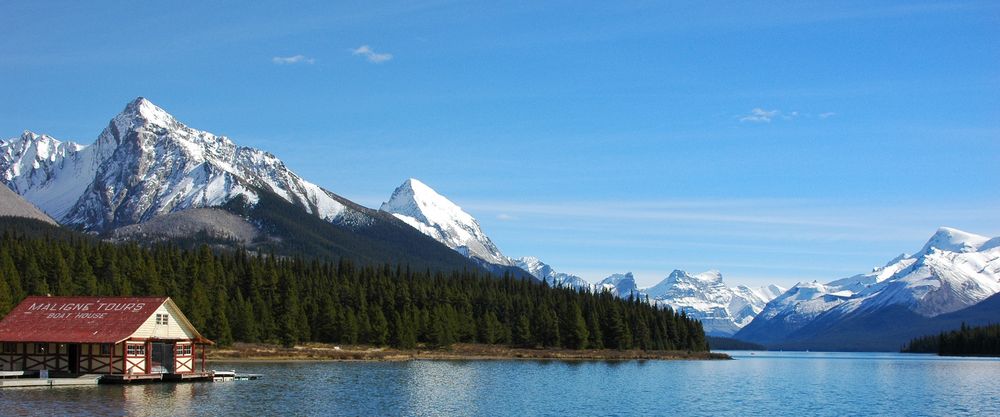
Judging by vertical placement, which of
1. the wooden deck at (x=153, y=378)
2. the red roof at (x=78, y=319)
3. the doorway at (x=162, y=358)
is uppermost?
the red roof at (x=78, y=319)

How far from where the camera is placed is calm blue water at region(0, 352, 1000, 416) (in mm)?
76812

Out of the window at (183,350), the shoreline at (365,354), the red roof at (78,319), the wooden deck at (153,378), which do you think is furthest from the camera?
the shoreline at (365,354)

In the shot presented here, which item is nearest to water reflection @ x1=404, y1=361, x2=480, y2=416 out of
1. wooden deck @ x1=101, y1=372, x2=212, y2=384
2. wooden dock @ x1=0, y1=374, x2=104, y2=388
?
wooden deck @ x1=101, y1=372, x2=212, y2=384

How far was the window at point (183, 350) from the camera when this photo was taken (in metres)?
100

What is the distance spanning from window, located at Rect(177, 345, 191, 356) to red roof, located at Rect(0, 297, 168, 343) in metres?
5.45

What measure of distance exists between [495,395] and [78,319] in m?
38.4

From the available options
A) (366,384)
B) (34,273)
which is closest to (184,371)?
(366,384)

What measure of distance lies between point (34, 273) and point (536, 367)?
80.2m

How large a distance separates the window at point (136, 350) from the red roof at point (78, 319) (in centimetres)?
214

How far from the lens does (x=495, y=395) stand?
9525 centimetres

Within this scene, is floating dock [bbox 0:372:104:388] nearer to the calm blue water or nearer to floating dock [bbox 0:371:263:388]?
floating dock [bbox 0:371:263:388]

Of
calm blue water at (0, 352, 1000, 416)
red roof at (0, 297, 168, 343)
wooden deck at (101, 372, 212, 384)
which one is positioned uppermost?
red roof at (0, 297, 168, 343)

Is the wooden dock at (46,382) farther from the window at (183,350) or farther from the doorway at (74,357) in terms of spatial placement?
the window at (183,350)

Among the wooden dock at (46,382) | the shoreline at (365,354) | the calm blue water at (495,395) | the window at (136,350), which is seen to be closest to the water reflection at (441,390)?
the calm blue water at (495,395)
